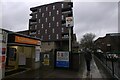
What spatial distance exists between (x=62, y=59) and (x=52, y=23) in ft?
151

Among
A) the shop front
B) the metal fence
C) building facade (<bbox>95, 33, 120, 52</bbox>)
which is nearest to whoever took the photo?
the metal fence

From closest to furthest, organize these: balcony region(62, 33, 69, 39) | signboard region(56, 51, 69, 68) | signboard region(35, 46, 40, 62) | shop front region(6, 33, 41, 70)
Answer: shop front region(6, 33, 41, 70) < signboard region(56, 51, 69, 68) < signboard region(35, 46, 40, 62) < balcony region(62, 33, 69, 39)

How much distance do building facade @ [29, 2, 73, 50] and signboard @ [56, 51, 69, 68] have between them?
38.9m

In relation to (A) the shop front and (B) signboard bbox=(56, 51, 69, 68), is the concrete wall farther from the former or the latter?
(B) signboard bbox=(56, 51, 69, 68)

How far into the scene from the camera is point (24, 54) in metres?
17.8

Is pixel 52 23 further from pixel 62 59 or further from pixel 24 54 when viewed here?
pixel 62 59

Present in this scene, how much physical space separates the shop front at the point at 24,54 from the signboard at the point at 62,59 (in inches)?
89.2

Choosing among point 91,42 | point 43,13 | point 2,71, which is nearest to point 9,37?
point 2,71

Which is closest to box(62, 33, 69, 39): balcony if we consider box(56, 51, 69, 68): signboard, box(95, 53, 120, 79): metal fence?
box(95, 53, 120, 79): metal fence

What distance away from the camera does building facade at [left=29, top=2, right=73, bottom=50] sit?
58.7 metres

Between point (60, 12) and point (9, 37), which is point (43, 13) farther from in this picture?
point (9, 37)

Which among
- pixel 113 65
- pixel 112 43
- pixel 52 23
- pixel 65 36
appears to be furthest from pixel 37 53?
pixel 112 43

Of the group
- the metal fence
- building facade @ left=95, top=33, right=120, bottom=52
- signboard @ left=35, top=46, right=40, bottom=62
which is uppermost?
building facade @ left=95, top=33, right=120, bottom=52

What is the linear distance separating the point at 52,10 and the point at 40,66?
153ft
